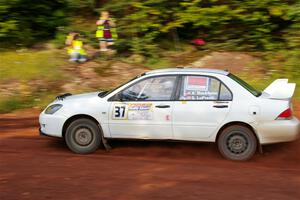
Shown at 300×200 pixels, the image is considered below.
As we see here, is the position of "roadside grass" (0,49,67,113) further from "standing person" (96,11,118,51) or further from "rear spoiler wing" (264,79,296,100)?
"rear spoiler wing" (264,79,296,100)

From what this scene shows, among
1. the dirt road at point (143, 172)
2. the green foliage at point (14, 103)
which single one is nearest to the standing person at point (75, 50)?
the green foliage at point (14, 103)

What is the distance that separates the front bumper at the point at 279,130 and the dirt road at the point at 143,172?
1.55 feet

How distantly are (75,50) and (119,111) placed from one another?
Result: 22.6 ft

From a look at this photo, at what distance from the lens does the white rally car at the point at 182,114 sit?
8.18 metres

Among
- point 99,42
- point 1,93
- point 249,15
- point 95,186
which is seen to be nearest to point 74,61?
point 99,42

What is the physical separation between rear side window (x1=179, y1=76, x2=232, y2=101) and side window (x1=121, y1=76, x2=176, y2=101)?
0.23 meters

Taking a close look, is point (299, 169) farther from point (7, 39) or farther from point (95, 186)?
point (7, 39)

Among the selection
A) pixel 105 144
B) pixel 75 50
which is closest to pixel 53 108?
pixel 105 144

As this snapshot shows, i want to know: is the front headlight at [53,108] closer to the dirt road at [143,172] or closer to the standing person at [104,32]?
the dirt road at [143,172]

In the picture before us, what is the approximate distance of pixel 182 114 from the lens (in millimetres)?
8359

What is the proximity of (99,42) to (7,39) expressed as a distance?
307 cm

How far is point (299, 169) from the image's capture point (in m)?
7.99

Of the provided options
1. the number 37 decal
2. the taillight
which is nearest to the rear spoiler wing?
the taillight

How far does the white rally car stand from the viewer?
8.18 meters
